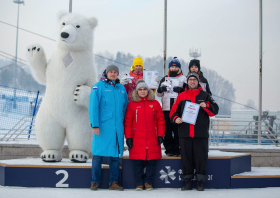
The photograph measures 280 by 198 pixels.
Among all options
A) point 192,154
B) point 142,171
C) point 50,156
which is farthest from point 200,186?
point 50,156

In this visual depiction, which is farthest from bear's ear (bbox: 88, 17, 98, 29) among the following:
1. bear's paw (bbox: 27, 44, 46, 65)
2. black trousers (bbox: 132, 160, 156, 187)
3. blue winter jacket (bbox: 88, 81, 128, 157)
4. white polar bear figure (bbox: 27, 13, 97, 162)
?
black trousers (bbox: 132, 160, 156, 187)

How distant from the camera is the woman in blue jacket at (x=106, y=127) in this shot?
3.13 metres

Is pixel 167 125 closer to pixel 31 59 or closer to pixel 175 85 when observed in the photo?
pixel 175 85

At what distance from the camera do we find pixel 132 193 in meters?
3.03

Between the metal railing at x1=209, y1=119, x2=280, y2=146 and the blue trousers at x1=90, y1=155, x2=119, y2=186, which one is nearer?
the blue trousers at x1=90, y1=155, x2=119, y2=186

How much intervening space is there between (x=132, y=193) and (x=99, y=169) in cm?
47

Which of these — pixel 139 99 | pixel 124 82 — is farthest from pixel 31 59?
pixel 139 99

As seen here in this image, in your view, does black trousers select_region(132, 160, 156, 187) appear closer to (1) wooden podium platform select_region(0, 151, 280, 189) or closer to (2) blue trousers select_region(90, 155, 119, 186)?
(1) wooden podium platform select_region(0, 151, 280, 189)

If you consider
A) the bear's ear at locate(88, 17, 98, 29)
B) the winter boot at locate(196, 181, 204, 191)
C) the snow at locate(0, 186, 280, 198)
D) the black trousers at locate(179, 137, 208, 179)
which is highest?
the bear's ear at locate(88, 17, 98, 29)

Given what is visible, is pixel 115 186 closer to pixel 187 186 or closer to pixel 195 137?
pixel 187 186

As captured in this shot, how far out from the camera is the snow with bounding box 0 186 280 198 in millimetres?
2873

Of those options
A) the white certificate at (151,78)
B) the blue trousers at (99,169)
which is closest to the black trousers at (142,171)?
the blue trousers at (99,169)

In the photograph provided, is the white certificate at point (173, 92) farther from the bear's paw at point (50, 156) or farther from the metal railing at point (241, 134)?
the metal railing at point (241, 134)

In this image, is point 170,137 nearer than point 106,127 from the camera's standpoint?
No
